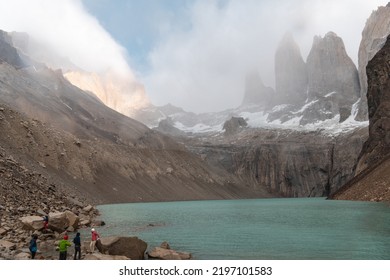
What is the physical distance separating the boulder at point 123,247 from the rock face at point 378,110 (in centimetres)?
8266

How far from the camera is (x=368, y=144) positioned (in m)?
107

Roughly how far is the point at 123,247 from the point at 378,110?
313 ft

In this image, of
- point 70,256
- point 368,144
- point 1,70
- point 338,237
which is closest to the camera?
point 70,256

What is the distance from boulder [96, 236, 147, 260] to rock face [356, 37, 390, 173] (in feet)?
271

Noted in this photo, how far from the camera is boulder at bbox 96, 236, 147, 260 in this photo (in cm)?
2336

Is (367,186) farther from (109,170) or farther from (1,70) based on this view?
(1,70)

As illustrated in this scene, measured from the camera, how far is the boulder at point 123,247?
23.4 metres

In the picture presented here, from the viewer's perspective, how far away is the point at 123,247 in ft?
77.1

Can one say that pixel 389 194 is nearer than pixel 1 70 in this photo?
Yes

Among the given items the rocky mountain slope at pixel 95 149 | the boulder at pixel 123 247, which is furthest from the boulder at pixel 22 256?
the rocky mountain slope at pixel 95 149

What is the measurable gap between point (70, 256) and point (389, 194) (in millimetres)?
55025

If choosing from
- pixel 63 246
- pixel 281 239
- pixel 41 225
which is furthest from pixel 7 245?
pixel 281 239
